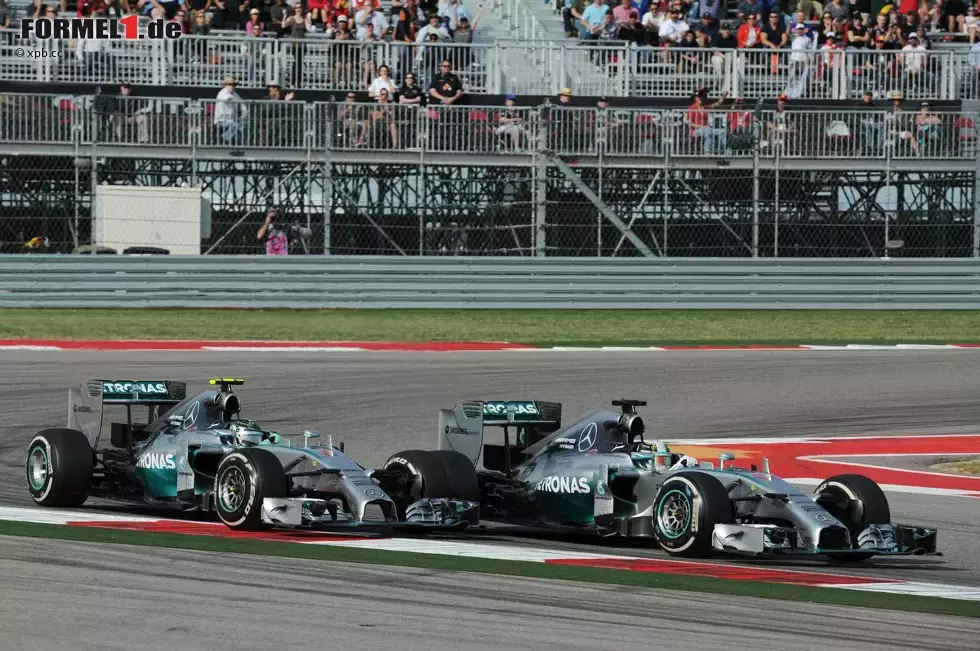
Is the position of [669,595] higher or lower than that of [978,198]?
lower

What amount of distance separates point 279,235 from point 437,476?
1526 centimetres

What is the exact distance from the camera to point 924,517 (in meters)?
10.5

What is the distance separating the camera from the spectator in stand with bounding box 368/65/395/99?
24.8 meters

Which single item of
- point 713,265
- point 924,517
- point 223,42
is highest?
point 223,42

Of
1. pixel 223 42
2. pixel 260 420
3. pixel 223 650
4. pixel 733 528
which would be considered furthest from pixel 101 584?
pixel 223 42

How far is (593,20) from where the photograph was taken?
2820cm

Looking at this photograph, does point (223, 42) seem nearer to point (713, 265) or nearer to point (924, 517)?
point (713, 265)

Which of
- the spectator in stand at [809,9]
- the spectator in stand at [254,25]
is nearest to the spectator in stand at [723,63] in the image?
the spectator in stand at [809,9]

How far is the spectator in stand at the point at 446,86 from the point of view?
82.7 feet

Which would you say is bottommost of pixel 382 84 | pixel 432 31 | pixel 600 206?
pixel 600 206

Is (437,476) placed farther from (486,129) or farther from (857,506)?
(486,129)

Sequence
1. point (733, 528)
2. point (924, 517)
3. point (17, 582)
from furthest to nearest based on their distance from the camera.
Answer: point (924, 517) → point (733, 528) → point (17, 582)

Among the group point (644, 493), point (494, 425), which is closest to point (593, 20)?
point (494, 425)

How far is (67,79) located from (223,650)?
21.1m
